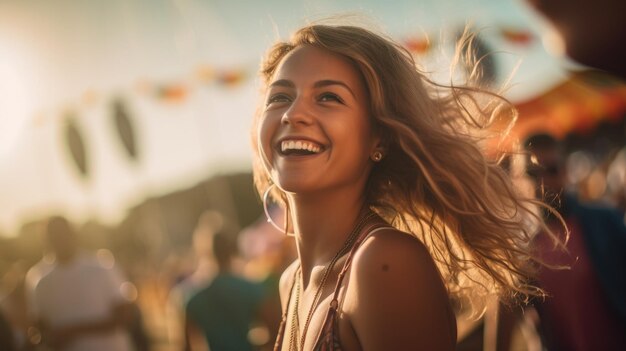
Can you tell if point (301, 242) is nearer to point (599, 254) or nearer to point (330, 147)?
point (330, 147)

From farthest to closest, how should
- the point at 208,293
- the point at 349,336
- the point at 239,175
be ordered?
1. the point at 239,175
2. the point at 208,293
3. the point at 349,336

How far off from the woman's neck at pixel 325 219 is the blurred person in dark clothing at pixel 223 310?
325 cm

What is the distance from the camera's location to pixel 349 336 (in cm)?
190

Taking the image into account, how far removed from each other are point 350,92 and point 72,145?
30.6 meters

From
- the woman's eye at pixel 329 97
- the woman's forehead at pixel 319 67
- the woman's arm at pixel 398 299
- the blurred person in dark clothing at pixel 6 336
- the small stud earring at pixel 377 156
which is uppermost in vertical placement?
the woman's forehead at pixel 319 67

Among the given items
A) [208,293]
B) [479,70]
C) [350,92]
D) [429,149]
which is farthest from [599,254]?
[208,293]

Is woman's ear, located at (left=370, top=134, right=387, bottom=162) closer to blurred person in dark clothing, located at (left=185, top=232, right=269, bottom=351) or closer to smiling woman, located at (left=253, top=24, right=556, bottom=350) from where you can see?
smiling woman, located at (left=253, top=24, right=556, bottom=350)

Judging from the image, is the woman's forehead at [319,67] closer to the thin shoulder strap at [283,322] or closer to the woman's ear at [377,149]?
the woman's ear at [377,149]

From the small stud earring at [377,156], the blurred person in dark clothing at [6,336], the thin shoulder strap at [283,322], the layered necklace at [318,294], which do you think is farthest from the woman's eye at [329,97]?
the blurred person in dark clothing at [6,336]

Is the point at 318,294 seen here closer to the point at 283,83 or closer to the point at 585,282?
Result: the point at 283,83

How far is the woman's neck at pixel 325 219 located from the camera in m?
2.34

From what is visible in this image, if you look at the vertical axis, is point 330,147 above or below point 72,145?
above

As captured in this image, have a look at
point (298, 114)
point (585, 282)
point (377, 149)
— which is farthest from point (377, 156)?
point (585, 282)

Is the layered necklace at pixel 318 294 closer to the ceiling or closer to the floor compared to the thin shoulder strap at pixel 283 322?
closer to the ceiling
